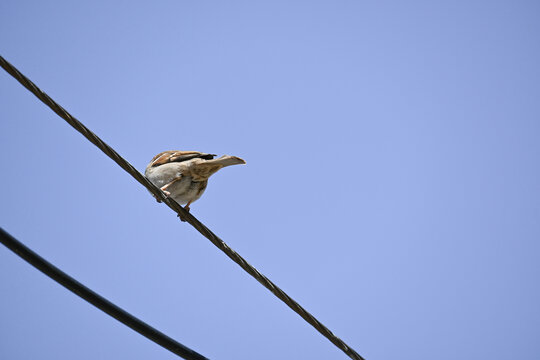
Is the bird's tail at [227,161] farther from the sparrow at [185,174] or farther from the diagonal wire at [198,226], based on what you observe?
the diagonal wire at [198,226]

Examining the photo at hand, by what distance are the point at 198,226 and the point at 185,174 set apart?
8.62 ft

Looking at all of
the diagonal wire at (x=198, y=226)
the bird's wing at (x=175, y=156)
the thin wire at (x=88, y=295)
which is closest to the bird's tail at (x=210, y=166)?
the bird's wing at (x=175, y=156)

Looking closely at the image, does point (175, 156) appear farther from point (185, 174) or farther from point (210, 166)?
point (210, 166)

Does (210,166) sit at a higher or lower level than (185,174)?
higher

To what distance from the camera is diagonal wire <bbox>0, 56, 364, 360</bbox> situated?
313 cm

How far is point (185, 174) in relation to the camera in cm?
661

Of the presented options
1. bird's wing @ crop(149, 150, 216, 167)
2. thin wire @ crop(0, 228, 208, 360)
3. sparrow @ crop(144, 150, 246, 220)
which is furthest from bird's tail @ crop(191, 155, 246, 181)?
thin wire @ crop(0, 228, 208, 360)

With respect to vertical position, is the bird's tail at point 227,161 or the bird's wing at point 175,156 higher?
the bird's wing at point 175,156

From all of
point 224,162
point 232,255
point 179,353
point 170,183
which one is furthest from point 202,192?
point 179,353

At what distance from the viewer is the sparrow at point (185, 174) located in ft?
21.4

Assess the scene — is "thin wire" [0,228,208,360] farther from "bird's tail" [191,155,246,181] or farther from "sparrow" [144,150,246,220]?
"sparrow" [144,150,246,220]

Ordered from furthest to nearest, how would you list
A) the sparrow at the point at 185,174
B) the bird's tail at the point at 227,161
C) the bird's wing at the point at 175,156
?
1. the bird's wing at the point at 175,156
2. the sparrow at the point at 185,174
3. the bird's tail at the point at 227,161

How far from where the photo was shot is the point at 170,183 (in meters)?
6.65

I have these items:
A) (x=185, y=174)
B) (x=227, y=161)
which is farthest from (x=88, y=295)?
(x=185, y=174)
